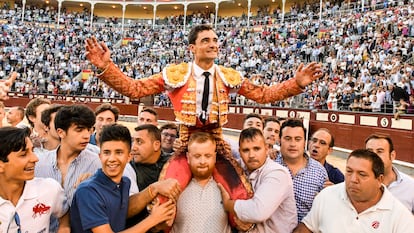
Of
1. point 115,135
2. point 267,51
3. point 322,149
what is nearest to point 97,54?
point 115,135

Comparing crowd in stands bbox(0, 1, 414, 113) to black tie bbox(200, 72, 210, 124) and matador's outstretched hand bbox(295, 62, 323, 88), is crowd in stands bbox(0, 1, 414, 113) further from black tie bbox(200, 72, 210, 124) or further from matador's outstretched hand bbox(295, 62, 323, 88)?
black tie bbox(200, 72, 210, 124)

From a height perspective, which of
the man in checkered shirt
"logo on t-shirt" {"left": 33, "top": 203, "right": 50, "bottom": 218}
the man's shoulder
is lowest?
"logo on t-shirt" {"left": 33, "top": 203, "right": 50, "bottom": 218}

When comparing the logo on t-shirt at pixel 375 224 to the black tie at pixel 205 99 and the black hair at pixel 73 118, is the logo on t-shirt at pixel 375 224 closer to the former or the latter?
the black tie at pixel 205 99

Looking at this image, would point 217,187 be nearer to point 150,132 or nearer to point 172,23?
point 150,132

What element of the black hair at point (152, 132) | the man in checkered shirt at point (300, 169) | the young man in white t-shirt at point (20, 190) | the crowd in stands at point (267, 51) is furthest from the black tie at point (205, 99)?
the crowd in stands at point (267, 51)

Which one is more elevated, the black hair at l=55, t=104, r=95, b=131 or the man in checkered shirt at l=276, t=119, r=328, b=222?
the black hair at l=55, t=104, r=95, b=131

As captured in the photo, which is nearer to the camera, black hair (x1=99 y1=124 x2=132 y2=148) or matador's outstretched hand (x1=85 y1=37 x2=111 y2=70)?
black hair (x1=99 y1=124 x2=132 y2=148)

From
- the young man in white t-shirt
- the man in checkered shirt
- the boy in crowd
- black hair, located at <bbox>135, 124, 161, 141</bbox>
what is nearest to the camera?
the young man in white t-shirt

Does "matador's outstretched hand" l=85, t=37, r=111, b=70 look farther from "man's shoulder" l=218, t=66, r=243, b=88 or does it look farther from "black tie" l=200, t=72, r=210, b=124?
"man's shoulder" l=218, t=66, r=243, b=88

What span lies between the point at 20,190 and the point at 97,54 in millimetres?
943

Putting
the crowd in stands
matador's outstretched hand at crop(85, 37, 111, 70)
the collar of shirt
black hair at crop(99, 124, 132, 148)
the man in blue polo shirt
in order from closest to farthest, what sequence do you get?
1. black hair at crop(99, 124, 132, 148)
2. matador's outstretched hand at crop(85, 37, 111, 70)
3. the collar of shirt
4. the man in blue polo shirt
5. the crowd in stands

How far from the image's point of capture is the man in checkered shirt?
2580mm

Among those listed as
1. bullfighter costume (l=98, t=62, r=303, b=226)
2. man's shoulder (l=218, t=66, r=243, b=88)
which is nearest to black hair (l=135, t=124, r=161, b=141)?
bullfighter costume (l=98, t=62, r=303, b=226)

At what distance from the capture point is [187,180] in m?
2.35
